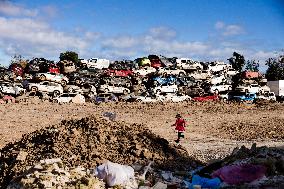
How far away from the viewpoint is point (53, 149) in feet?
35.9

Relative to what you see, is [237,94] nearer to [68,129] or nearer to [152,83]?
[152,83]

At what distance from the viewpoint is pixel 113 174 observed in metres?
9.23

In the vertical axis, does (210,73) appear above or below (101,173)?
above

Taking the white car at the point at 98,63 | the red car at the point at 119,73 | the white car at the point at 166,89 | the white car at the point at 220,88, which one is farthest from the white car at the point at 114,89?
the white car at the point at 98,63

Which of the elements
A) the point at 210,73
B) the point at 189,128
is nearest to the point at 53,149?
the point at 189,128

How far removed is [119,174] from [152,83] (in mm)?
30694

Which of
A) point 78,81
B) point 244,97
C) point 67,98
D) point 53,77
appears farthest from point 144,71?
point 67,98

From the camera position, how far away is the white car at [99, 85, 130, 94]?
1465 inches

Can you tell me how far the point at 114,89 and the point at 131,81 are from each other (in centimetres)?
322

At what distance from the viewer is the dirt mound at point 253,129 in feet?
70.8

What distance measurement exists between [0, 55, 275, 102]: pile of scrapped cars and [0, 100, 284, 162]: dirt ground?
3362mm

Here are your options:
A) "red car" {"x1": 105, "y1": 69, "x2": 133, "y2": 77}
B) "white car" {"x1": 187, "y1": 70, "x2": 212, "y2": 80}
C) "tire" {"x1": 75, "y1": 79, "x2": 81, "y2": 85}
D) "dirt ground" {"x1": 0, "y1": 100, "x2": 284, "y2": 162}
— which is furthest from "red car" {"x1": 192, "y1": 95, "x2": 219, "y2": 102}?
"tire" {"x1": 75, "y1": 79, "x2": 81, "y2": 85}

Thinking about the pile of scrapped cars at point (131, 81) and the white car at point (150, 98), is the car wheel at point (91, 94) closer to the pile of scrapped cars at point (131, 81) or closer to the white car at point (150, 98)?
the pile of scrapped cars at point (131, 81)

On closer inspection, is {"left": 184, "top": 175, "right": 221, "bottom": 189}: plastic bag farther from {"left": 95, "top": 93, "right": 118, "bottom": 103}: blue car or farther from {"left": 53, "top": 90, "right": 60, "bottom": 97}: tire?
{"left": 53, "top": 90, "right": 60, "bottom": 97}: tire
